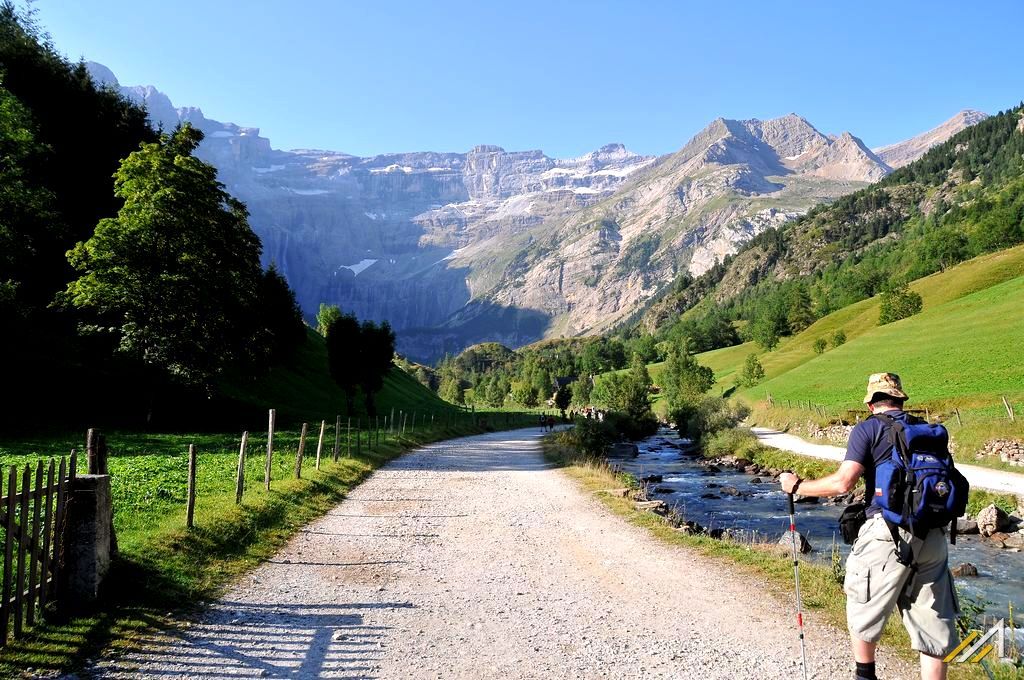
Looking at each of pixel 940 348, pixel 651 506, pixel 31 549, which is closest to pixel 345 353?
pixel 651 506

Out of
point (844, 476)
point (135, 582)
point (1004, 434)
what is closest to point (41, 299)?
point (135, 582)

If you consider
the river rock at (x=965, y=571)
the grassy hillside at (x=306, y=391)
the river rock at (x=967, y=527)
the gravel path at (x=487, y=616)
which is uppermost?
the grassy hillside at (x=306, y=391)

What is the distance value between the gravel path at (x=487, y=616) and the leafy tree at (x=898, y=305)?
4147 inches

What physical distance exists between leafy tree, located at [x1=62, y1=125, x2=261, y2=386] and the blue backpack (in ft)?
114

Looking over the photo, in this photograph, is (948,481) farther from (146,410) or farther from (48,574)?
(146,410)

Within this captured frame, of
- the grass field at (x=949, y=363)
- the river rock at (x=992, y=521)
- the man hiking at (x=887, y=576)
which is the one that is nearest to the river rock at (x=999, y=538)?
the river rock at (x=992, y=521)

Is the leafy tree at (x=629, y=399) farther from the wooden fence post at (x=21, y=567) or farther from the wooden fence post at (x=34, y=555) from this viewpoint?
the wooden fence post at (x=21, y=567)

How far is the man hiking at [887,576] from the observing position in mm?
5574

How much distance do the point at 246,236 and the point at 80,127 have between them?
78.6 ft

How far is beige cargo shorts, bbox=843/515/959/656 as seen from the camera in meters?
5.57

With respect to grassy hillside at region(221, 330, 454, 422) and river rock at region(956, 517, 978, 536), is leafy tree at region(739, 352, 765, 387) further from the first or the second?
river rock at region(956, 517, 978, 536)

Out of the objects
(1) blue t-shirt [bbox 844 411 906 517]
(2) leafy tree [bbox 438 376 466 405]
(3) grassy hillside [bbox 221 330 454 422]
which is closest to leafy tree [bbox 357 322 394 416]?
(3) grassy hillside [bbox 221 330 454 422]

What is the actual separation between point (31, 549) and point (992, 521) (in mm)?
27689

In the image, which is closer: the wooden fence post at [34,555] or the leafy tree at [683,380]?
the wooden fence post at [34,555]
